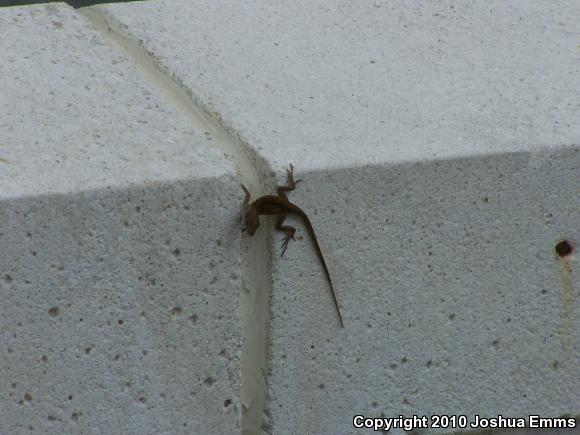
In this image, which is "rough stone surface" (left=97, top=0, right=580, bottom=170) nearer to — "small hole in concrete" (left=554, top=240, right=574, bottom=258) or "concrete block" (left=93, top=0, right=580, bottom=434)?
"concrete block" (left=93, top=0, right=580, bottom=434)

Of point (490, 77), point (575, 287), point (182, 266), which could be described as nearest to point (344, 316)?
point (182, 266)

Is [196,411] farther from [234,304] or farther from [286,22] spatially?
[286,22]

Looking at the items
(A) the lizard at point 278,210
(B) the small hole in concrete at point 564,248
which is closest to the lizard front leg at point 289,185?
(A) the lizard at point 278,210

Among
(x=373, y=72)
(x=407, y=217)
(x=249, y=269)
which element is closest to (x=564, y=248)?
(x=407, y=217)

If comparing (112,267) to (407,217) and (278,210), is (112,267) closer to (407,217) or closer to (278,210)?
(278,210)

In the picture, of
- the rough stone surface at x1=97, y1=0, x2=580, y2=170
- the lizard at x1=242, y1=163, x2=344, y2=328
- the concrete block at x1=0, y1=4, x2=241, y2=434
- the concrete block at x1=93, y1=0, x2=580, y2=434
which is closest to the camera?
the concrete block at x1=0, y1=4, x2=241, y2=434

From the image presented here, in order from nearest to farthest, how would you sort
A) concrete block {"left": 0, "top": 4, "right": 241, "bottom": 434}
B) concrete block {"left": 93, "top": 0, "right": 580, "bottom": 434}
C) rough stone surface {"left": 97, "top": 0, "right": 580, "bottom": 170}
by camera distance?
concrete block {"left": 0, "top": 4, "right": 241, "bottom": 434}, concrete block {"left": 93, "top": 0, "right": 580, "bottom": 434}, rough stone surface {"left": 97, "top": 0, "right": 580, "bottom": 170}

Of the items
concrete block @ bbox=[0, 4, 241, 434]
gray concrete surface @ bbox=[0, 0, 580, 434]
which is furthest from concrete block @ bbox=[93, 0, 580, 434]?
concrete block @ bbox=[0, 4, 241, 434]
